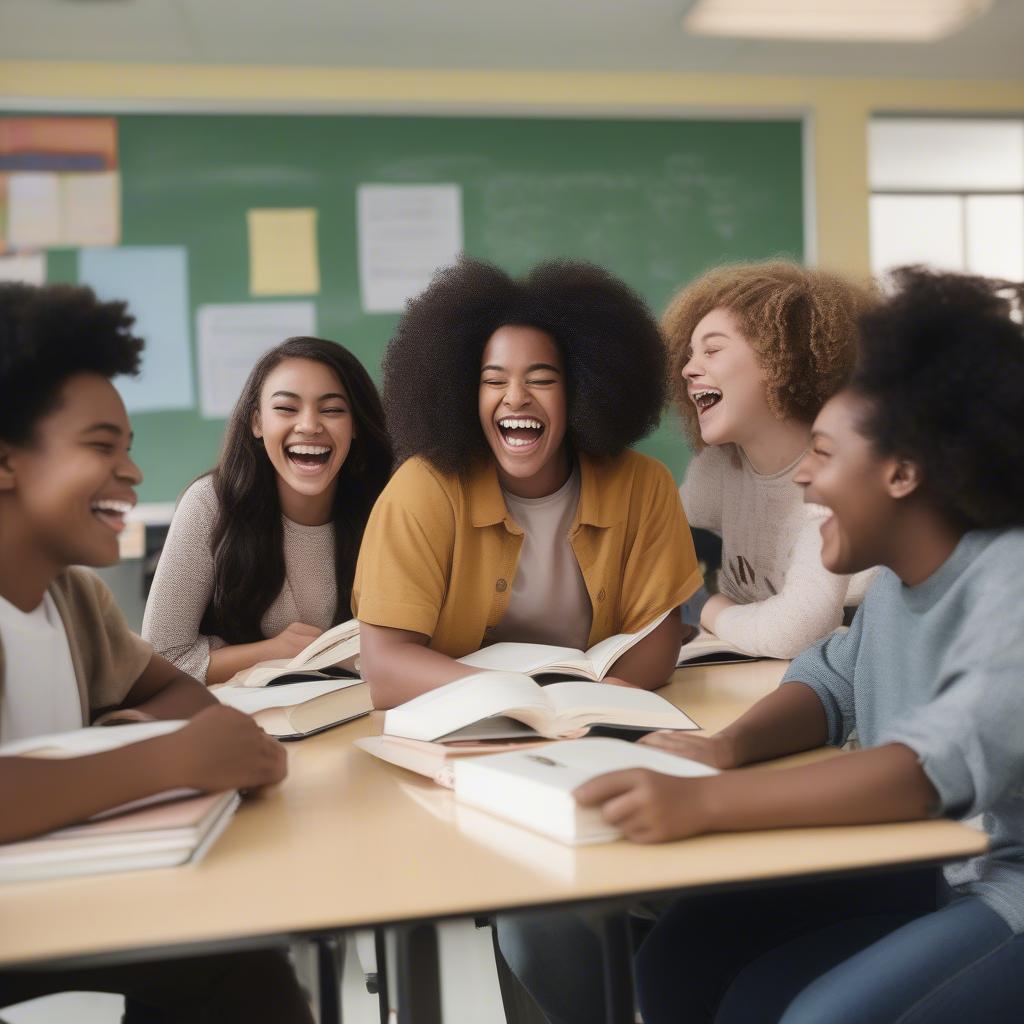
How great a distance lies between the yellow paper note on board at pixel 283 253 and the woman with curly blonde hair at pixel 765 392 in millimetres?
2170

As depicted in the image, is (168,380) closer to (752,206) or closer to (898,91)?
(752,206)

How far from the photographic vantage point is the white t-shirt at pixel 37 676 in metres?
1.09

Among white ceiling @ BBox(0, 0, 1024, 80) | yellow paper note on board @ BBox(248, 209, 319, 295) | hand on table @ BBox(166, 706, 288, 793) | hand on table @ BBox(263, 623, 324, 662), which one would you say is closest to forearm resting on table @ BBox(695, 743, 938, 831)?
hand on table @ BBox(166, 706, 288, 793)

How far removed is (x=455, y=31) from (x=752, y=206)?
4.48ft

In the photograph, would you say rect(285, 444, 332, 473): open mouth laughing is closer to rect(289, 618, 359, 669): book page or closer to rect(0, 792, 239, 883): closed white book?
rect(289, 618, 359, 669): book page

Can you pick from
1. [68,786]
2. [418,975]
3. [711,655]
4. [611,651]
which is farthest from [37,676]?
[711,655]

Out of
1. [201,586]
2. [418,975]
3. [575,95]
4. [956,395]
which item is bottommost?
[418,975]

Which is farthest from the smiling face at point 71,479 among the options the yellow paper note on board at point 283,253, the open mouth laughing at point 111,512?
the yellow paper note on board at point 283,253

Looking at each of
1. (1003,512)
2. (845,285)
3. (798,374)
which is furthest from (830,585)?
(1003,512)

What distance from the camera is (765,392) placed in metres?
2.14

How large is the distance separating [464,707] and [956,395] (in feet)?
1.98

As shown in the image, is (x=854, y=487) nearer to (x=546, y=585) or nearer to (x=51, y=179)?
(x=546, y=585)

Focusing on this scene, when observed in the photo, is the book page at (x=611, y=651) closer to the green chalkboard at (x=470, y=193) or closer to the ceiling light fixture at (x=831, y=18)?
the green chalkboard at (x=470, y=193)

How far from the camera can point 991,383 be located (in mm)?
1086
